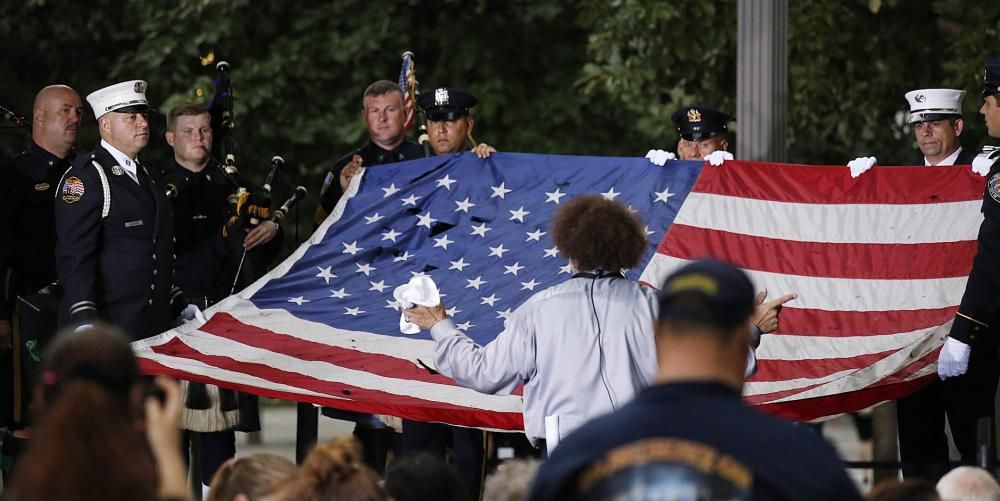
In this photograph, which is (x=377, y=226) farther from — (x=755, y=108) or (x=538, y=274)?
(x=755, y=108)

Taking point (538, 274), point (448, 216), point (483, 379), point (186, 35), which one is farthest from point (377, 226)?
point (186, 35)

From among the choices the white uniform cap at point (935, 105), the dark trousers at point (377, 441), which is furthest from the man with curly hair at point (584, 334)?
the dark trousers at point (377, 441)

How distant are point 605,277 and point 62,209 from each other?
3.26 m

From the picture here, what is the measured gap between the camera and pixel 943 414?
806 cm

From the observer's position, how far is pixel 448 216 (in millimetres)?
9195

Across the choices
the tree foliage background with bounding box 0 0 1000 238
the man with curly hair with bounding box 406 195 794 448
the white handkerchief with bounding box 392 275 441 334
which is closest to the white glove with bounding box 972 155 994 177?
the man with curly hair with bounding box 406 195 794 448

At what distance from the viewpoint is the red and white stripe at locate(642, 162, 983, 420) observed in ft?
26.6

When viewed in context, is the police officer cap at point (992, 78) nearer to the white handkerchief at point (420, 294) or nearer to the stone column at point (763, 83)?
the stone column at point (763, 83)

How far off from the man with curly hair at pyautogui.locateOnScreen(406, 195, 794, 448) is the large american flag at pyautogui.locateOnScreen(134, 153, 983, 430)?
71.8 inches

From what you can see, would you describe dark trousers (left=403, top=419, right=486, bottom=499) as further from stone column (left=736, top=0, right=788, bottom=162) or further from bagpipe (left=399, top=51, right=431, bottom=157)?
stone column (left=736, top=0, right=788, bottom=162)

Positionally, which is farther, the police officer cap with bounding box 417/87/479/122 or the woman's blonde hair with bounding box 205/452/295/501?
the police officer cap with bounding box 417/87/479/122

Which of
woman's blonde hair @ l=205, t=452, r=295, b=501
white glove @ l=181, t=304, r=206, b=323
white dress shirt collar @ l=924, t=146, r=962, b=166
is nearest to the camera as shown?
woman's blonde hair @ l=205, t=452, r=295, b=501

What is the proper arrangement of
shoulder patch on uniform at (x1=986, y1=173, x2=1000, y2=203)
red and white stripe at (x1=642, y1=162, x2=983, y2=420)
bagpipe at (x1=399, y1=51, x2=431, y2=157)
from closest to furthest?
shoulder patch on uniform at (x1=986, y1=173, x2=1000, y2=203) < red and white stripe at (x1=642, y1=162, x2=983, y2=420) < bagpipe at (x1=399, y1=51, x2=431, y2=157)

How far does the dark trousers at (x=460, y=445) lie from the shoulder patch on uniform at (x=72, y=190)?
1.89 m
